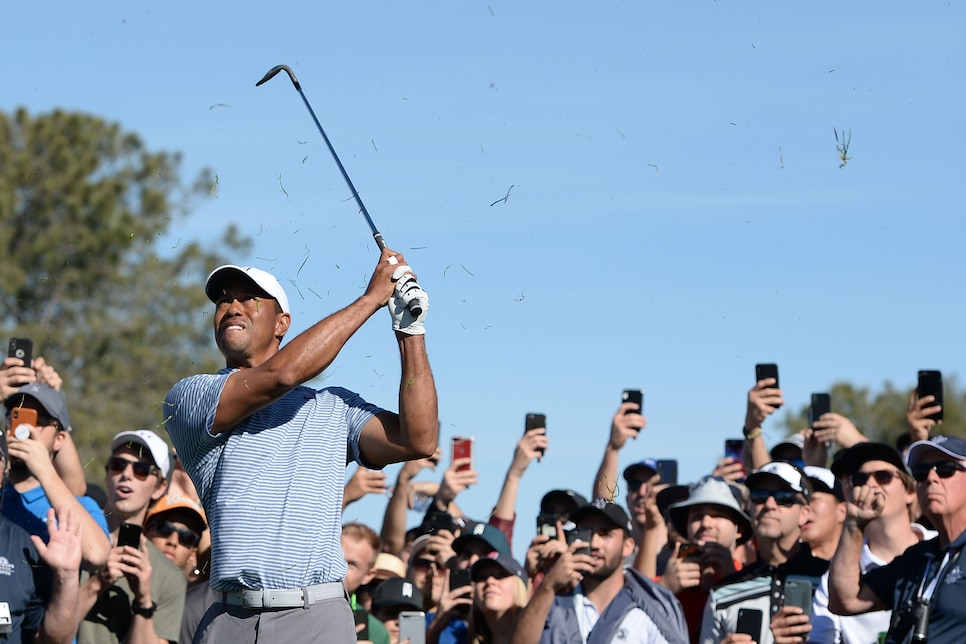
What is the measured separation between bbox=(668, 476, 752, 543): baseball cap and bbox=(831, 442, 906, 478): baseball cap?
120 centimetres

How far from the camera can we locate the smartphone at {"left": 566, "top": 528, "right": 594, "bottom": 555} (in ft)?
30.2

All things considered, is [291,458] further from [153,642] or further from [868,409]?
[868,409]

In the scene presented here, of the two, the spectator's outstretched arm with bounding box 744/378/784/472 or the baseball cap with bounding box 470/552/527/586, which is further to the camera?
the spectator's outstretched arm with bounding box 744/378/784/472

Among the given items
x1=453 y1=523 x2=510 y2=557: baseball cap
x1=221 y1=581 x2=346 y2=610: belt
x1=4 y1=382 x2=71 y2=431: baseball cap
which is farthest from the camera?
x1=453 y1=523 x2=510 y2=557: baseball cap

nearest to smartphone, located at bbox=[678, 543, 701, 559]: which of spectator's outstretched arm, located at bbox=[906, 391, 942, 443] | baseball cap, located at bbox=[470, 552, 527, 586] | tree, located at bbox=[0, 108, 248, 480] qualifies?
baseball cap, located at bbox=[470, 552, 527, 586]

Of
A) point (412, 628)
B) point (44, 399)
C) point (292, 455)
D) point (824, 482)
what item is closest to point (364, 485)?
point (412, 628)

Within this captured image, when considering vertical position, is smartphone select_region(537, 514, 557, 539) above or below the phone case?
above

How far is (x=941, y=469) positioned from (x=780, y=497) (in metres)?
1.53

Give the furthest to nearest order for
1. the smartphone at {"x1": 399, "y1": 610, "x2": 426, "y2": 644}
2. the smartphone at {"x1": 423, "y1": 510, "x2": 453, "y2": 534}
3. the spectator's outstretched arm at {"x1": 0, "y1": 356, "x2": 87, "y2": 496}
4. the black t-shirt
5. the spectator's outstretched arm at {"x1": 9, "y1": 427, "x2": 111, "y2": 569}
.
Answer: the smartphone at {"x1": 423, "y1": 510, "x2": 453, "y2": 534} → the spectator's outstretched arm at {"x1": 0, "y1": 356, "x2": 87, "y2": 496} → the smartphone at {"x1": 399, "y1": 610, "x2": 426, "y2": 644} → the spectator's outstretched arm at {"x1": 9, "y1": 427, "x2": 111, "y2": 569} → the black t-shirt

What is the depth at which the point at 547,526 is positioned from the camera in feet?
32.5

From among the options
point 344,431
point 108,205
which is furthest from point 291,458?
point 108,205

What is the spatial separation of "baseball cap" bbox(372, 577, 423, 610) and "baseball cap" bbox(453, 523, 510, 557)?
0.43 metres

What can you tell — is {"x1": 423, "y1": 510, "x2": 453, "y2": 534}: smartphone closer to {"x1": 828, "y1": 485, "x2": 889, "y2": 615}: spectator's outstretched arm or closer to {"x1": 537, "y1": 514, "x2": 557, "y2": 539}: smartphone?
{"x1": 537, "y1": 514, "x2": 557, "y2": 539}: smartphone

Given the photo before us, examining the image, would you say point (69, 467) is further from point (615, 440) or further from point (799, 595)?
point (799, 595)
